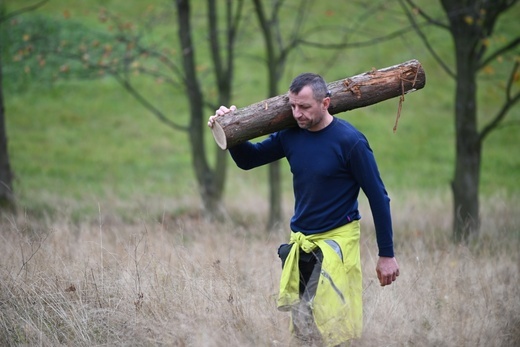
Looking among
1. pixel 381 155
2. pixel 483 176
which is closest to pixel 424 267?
pixel 483 176

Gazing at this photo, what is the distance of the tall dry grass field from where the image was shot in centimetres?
429

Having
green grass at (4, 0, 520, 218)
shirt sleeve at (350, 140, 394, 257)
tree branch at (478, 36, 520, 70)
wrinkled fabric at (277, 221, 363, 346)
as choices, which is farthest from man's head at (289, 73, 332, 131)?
green grass at (4, 0, 520, 218)

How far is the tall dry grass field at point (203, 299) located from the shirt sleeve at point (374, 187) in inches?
24.5

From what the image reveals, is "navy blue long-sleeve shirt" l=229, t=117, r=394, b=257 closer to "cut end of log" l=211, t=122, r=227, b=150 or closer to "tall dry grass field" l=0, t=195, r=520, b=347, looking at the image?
"cut end of log" l=211, t=122, r=227, b=150

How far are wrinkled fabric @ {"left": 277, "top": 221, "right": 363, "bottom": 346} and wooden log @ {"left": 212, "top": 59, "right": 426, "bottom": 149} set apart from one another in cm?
75

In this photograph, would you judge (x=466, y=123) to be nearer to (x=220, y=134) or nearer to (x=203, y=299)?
(x=220, y=134)

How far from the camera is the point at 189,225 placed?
28.9 feet

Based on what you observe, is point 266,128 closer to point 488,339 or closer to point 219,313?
point 219,313

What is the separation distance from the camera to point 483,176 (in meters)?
15.9

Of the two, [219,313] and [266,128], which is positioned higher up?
[266,128]

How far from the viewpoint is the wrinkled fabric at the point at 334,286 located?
4000mm

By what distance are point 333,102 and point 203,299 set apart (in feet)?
5.26

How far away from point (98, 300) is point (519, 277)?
142 inches

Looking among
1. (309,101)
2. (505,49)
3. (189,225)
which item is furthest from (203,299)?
(505,49)
